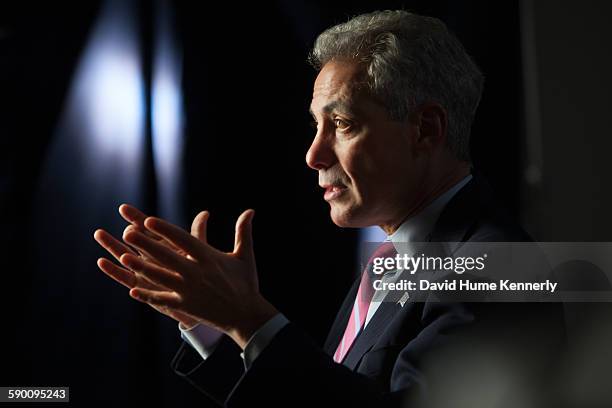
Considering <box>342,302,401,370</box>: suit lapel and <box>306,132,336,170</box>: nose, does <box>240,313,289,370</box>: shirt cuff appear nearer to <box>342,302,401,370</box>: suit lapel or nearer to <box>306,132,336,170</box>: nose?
<box>342,302,401,370</box>: suit lapel

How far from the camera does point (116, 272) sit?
3.28ft

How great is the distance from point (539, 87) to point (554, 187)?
236 mm

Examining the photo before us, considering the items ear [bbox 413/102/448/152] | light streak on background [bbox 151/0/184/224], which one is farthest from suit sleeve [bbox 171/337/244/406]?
light streak on background [bbox 151/0/184/224]

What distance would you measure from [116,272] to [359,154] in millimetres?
451

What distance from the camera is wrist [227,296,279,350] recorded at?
784mm

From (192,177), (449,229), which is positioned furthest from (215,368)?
(192,177)

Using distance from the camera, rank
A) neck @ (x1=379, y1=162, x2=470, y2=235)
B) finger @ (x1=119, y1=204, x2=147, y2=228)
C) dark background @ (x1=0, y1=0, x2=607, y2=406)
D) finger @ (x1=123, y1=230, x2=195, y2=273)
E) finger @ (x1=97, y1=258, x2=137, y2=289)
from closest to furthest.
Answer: finger @ (x1=123, y1=230, x2=195, y2=273), finger @ (x1=119, y1=204, x2=147, y2=228), finger @ (x1=97, y1=258, x2=137, y2=289), neck @ (x1=379, y1=162, x2=470, y2=235), dark background @ (x1=0, y1=0, x2=607, y2=406)

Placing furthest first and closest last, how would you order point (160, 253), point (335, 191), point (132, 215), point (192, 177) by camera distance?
point (192, 177) < point (335, 191) < point (132, 215) < point (160, 253)

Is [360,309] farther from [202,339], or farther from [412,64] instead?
[412,64]

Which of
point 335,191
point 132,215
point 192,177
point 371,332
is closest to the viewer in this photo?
point 132,215

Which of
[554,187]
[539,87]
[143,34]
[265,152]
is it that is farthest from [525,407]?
[143,34]

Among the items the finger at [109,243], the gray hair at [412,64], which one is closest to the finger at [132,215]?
the finger at [109,243]

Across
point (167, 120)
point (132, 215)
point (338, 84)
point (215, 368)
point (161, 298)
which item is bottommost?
point (215, 368)

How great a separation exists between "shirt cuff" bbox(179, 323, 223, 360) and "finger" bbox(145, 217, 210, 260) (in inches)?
13.2
